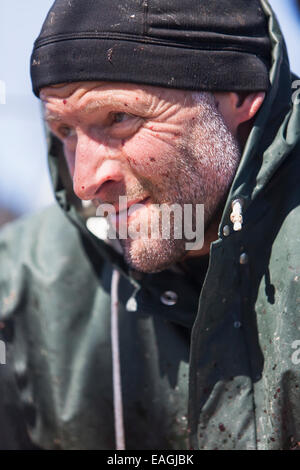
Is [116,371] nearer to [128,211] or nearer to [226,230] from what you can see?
[128,211]

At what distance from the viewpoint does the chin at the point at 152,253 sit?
2.11 metres

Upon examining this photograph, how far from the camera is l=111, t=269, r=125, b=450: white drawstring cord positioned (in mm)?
2455

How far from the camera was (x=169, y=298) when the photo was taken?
230 cm

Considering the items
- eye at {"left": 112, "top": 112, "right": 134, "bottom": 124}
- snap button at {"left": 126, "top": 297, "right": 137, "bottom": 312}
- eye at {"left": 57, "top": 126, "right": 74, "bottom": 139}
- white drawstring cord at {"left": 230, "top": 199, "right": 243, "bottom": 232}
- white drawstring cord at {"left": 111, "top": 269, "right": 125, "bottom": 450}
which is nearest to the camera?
white drawstring cord at {"left": 230, "top": 199, "right": 243, "bottom": 232}

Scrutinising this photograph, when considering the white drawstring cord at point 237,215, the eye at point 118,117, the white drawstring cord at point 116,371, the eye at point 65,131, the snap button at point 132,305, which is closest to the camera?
the white drawstring cord at point 237,215

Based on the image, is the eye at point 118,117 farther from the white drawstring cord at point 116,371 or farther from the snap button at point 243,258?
the white drawstring cord at point 116,371

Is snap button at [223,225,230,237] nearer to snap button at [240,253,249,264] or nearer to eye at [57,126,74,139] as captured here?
snap button at [240,253,249,264]

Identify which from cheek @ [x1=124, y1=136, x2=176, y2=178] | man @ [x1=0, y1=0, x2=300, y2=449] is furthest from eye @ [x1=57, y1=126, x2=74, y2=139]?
cheek @ [x1=124, y1=136, x2=176, y2=178]

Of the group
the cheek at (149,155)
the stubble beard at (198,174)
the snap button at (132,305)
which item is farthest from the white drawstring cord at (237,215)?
the snap button at (132,305)

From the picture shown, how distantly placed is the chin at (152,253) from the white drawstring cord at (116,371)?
1.32 feet

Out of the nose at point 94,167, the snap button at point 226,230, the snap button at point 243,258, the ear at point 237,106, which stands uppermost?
the ear at point 237,106

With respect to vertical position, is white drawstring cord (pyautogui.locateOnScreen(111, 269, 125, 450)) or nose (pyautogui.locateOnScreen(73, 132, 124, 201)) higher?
nose (pyautogui.locateOnScreen(73, 132, 124, 201))

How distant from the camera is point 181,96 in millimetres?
2053

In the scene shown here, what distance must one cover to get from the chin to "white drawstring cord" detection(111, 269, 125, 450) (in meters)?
0.40
